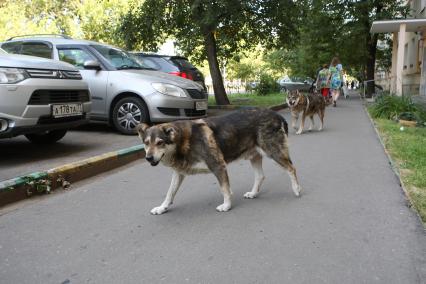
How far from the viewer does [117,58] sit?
924cm

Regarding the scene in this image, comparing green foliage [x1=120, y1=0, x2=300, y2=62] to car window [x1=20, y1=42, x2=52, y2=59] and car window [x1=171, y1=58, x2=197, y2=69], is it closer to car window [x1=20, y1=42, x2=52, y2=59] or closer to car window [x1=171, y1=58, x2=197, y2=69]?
car window [x1=171, y1=58, x2=197, y2=69]

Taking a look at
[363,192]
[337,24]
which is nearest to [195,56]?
[337,24]

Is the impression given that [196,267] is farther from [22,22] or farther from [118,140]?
[22,22]

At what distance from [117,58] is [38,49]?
170 cm

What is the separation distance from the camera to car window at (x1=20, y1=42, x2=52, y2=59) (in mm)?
9086

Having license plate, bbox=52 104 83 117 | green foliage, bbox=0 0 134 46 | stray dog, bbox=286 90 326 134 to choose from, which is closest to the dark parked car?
stray dog, bbox=286 90 326 134

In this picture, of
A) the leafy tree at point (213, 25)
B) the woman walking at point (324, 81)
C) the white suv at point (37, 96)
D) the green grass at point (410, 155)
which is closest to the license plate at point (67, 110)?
the white suv at point (37, 96)

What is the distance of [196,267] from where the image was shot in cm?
306

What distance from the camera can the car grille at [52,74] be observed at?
5.90 meters

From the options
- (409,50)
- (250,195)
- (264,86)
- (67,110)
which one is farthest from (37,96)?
(409,50)

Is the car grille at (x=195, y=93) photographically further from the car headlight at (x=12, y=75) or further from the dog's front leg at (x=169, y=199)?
the dog's front leg at (x=169, y=199)

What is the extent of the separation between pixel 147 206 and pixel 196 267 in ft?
5.33

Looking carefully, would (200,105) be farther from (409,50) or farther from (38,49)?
→ (409,50)

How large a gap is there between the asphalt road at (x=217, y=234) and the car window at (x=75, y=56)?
13.3 feet
